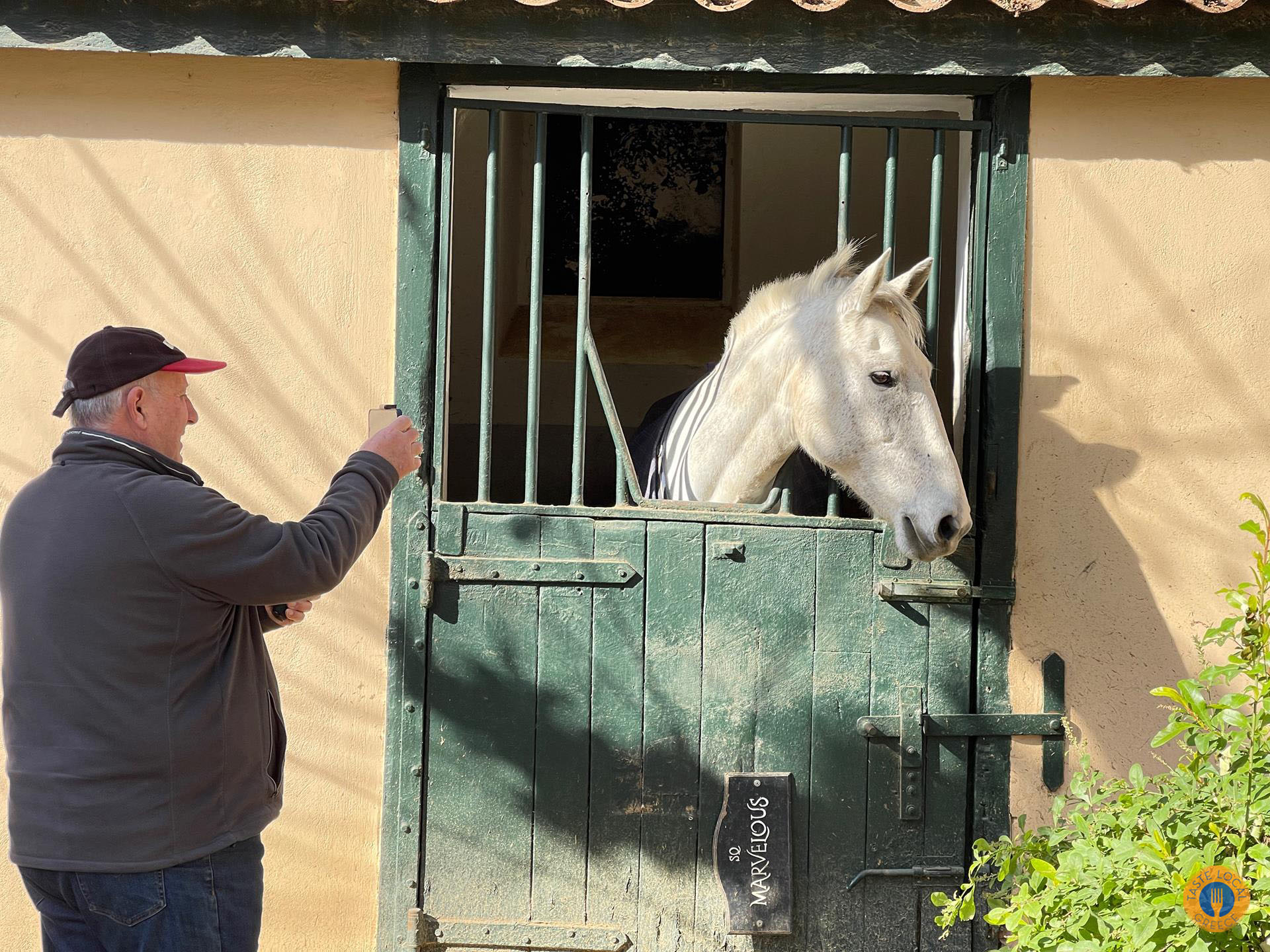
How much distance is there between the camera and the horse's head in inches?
114

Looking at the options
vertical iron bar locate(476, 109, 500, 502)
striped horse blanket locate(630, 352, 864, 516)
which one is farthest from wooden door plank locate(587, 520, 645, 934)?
striped horse blanket locate(630, 352, 864, 516)

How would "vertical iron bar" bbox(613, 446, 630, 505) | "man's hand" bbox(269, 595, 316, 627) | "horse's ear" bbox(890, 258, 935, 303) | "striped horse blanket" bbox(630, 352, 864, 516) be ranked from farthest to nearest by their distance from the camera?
"striped horse blanket" bbox(630, 352, 864, 516), "vertical iron bar" bbox(613, 446, 630, 505), "horse's ear" bbox(890, 258, 935, 303), "man's hand" bbox(269, 595, 316, 627)

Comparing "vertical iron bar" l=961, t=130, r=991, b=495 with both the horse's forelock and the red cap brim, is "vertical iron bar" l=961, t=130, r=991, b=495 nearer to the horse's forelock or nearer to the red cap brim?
the horse's forelock

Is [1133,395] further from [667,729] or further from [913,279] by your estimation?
[667,729]

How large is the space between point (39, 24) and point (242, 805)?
210 cm

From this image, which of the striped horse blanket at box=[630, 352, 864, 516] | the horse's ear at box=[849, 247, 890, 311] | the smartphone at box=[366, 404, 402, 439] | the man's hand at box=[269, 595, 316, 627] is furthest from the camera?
the striped horse blanket at box=[630, 352, 864, 516]

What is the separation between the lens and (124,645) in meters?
2.18

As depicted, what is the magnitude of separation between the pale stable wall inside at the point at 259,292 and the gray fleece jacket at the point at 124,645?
95cm

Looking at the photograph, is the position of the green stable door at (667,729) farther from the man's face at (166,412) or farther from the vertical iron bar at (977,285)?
the man's face at (166,412)

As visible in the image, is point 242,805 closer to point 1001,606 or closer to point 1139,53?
point 1001,606

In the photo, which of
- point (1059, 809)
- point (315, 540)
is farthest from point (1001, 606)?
point (315, 540)

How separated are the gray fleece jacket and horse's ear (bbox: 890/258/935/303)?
168cm

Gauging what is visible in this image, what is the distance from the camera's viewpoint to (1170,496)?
10.6 feet

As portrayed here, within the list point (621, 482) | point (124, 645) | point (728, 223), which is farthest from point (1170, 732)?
point (728, 223)
